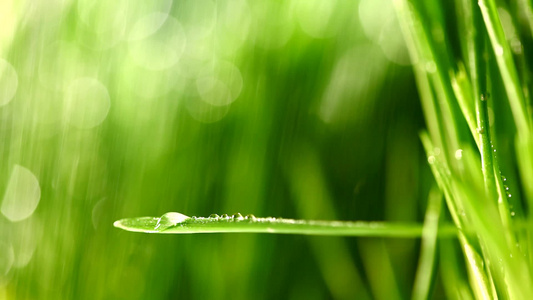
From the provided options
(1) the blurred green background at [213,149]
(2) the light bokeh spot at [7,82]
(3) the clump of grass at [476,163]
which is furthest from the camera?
(2) the light bokeh spot at [7,82]

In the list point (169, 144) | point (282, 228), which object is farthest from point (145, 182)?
point (282, 228)

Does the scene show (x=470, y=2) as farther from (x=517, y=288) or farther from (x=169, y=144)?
(x=169, y=144)

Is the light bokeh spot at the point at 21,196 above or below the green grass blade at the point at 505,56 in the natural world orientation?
below

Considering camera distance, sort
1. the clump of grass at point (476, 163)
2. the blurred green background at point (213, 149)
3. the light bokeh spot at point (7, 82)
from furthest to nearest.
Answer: the light bokeh spot at point (7, 82) < the blurred green background at point (213, 149) < the clump of grass at point (476, 163)

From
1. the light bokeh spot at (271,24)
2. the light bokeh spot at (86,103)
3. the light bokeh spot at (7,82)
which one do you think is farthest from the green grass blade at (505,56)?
the light bokeh spot at (7,82)

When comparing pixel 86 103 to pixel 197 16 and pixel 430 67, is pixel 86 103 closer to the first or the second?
pixel 197 16

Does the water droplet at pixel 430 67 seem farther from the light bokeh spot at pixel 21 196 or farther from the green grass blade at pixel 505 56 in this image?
the light bokeh spot at pixel 21 196

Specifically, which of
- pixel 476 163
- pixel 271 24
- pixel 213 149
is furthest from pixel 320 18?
pixel 476 163
